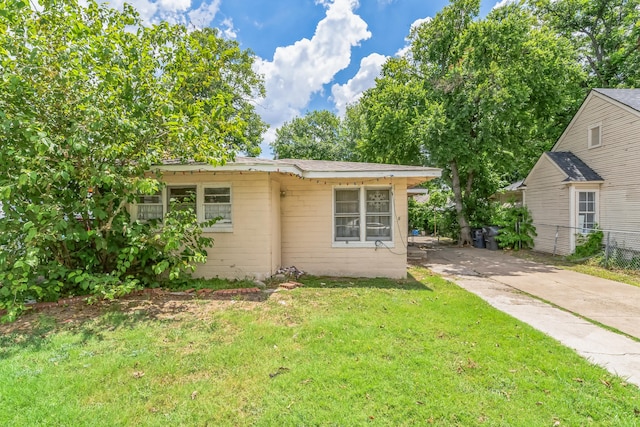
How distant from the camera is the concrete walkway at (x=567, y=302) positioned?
3.79 meters

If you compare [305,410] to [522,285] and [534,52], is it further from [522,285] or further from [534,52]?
[534,52]

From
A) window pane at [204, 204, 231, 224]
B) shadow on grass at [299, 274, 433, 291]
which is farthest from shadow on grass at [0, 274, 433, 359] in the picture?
window pane at [204, 204, 231, 224]

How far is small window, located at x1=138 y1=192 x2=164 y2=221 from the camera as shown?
7.05m

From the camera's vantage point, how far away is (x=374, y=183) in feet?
24.9

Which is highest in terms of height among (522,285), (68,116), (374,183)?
(68,116)

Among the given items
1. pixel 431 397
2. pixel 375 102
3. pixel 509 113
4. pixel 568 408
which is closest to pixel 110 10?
pixel 431 397

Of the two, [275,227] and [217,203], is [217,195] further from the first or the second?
[275,227]

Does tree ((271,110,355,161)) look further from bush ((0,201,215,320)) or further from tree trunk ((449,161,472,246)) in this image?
bush ((0,201,215,320))

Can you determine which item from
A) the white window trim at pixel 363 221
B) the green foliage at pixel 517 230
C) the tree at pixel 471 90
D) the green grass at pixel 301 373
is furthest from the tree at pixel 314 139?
the green grass at pixel 301 373

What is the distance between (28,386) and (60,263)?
3225 mm

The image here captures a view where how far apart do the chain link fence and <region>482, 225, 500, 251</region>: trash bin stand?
1.59 meters

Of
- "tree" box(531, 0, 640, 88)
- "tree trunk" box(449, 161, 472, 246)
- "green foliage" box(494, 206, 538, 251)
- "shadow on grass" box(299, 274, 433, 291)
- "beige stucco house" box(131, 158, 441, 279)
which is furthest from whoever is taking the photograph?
"tree" box(531, 0, 640, 88)

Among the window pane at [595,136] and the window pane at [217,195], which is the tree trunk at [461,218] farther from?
the window pane at [217,195]

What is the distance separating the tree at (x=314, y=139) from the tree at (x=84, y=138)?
24259 mm
